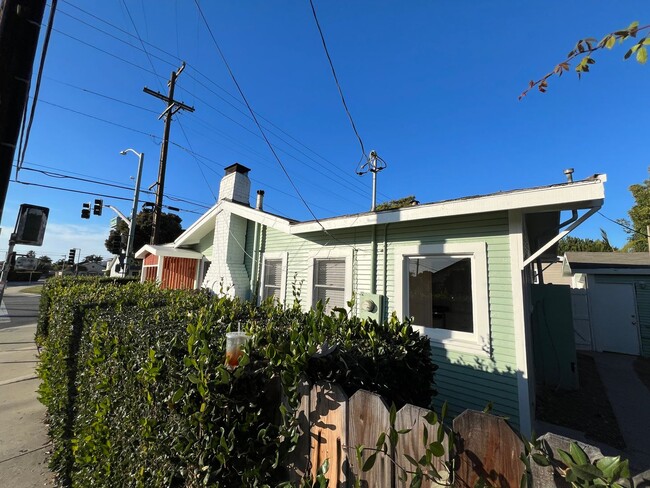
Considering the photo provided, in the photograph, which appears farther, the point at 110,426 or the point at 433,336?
the point at 433,336

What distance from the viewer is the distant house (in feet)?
34.9

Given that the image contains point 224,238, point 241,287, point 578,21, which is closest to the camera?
point 578,21

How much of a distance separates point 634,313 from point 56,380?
15.9 m

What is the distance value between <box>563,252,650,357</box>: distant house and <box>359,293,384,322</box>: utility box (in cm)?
981

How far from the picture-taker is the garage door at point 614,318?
10750 mm

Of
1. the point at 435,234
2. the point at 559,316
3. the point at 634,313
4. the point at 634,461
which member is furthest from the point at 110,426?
the point at 634,313

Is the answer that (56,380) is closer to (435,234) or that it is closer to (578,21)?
(435,234)

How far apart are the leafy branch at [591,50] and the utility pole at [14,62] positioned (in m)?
3.99

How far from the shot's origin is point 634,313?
10727 mm

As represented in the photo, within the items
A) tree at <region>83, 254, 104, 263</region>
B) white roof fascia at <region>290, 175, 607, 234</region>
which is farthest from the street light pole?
tree at <region>83, 254, 104, 263</region>

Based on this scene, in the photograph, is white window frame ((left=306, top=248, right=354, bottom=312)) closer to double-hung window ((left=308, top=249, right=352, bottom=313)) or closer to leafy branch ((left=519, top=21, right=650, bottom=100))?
double-hung window ((left=308, top=249, right=352, bottom=313))

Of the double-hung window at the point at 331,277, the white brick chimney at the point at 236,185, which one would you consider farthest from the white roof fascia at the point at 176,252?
the double-hung window at the point at 331,277

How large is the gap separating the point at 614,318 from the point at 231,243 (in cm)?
1372

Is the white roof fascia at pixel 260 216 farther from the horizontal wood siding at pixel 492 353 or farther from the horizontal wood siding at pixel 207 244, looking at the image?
the horizontal wood siding at pixel 492 353
